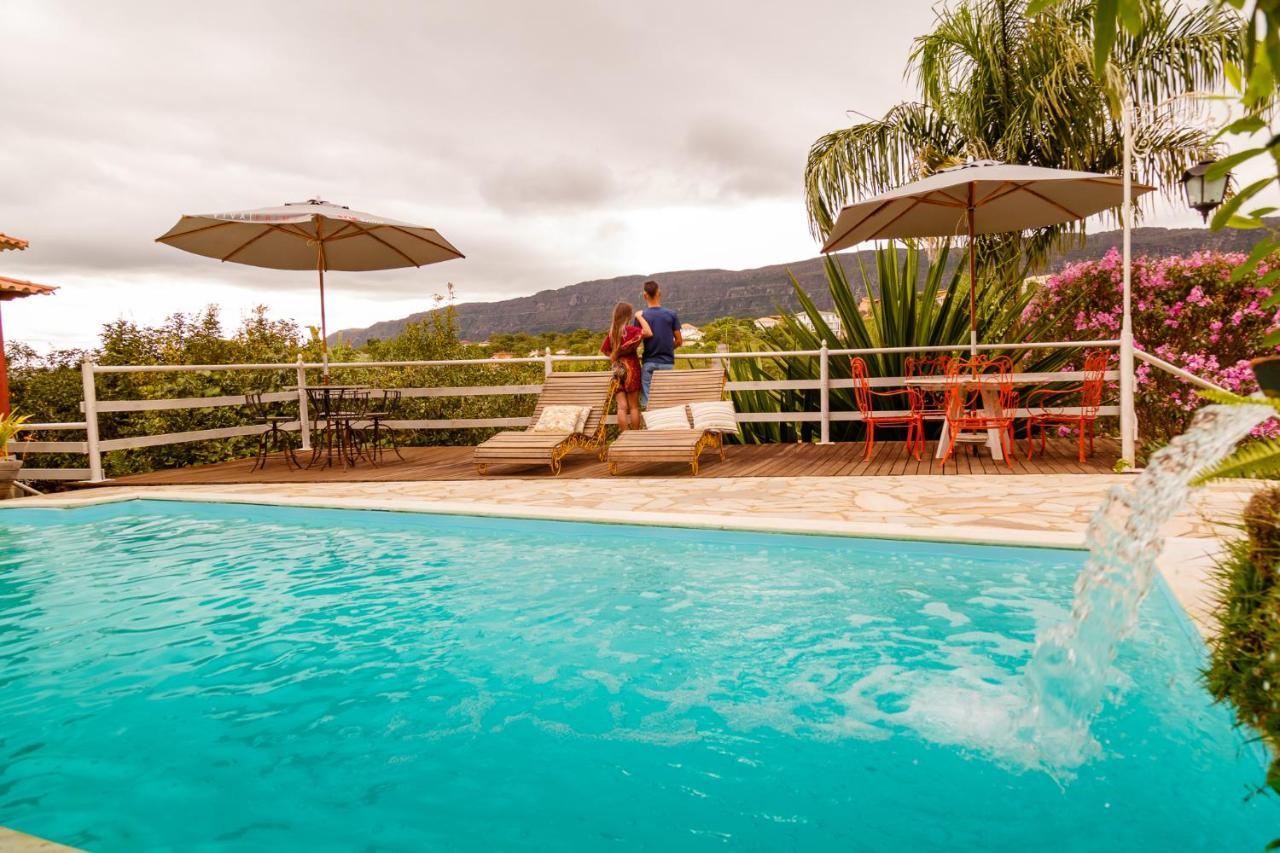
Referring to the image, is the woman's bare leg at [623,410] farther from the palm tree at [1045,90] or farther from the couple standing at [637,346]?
the palm tree at [1045,90]

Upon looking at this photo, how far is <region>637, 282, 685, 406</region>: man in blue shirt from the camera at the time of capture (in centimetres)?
827

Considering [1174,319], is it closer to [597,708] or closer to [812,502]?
[812,502]

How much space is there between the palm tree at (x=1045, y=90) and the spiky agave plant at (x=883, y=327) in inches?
160

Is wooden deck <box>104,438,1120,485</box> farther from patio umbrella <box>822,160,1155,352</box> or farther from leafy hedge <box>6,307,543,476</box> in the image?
leafy hedge <box>6,307,543,476</box>

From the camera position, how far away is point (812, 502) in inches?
220

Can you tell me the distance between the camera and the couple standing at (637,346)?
8094 mm

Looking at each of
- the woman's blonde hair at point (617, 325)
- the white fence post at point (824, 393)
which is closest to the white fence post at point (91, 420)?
the woman's blonde hair at point (617, 325)

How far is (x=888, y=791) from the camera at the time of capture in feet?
7.69

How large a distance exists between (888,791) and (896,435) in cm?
742

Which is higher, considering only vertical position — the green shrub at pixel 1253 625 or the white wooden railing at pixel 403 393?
the white wooden railing at pixel 403 393

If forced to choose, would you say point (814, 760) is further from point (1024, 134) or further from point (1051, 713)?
point (1024, 134)

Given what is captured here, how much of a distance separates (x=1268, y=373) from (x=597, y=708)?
2.83m

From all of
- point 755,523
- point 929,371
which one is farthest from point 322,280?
point 929,371

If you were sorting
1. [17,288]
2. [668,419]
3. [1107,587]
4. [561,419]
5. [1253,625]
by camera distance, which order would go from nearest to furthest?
[1253,625] → [1107,587] → [668,419] → [561,419] → [17,288]
